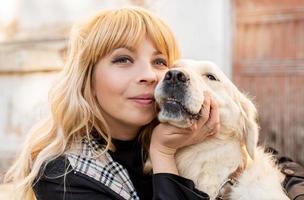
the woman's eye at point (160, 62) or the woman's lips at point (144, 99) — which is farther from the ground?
the woman's eye at point (160, 62)

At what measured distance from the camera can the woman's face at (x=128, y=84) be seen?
192cm

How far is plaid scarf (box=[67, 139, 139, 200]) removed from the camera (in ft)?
6.05

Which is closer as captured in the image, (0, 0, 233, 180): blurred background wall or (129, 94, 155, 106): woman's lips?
(129, 94, 155, 106): woman's lips

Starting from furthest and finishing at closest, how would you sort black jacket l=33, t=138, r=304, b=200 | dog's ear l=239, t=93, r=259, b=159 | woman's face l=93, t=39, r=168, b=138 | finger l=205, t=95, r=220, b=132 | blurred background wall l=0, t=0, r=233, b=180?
blurred background wall l=0, t=0, r=233, b=180
dog's ear l=239, t=93, r=259, b=159
finger l=205, t=95, r=220, b=132
woman's face l=93, t=39, r=168, b=138
black jacket l=33, t=138, r=304, b=200

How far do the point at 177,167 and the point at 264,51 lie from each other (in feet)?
8.39

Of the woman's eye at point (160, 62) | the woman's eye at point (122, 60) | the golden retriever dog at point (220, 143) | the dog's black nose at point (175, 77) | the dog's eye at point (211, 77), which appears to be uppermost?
the woman's eye at point (122, 60)

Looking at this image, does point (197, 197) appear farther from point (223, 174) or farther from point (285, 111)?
point (285, 111)

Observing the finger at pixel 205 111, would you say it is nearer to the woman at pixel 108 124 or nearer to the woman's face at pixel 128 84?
the woman at pixel 108 124

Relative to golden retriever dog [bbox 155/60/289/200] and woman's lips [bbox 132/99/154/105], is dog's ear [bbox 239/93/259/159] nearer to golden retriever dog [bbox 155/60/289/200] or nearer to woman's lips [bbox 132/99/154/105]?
golden retriever dog [bbox 155/60/289/200]

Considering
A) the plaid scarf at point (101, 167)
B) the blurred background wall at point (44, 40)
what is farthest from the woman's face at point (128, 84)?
the blurred background wall at point (44, 40)

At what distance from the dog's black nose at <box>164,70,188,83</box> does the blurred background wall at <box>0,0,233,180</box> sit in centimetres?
242

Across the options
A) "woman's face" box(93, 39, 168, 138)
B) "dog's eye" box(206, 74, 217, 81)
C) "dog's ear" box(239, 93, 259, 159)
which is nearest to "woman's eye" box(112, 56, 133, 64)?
"woman's face" box(93, 39, 168, 138)

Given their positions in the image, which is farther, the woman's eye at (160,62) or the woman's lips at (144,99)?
the woman's eye at (160,62)

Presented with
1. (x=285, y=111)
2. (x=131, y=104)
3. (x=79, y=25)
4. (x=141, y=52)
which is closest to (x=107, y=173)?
(x=131, y=104)
